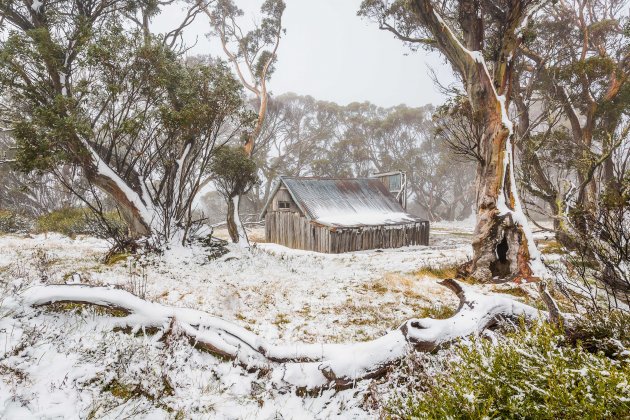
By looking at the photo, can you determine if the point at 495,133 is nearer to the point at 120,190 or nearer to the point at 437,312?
the point at 437,312

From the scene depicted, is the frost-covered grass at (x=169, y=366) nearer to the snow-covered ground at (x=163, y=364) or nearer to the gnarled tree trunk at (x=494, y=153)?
the snow-covered ground at (x=163, y=364)

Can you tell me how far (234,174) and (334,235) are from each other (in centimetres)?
663

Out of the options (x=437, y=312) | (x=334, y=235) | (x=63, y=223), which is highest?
(x=63, y=223)

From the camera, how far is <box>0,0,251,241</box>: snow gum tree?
838cm

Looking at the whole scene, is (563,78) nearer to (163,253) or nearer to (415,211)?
(163,253)

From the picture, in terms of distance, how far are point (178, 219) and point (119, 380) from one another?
8573mm

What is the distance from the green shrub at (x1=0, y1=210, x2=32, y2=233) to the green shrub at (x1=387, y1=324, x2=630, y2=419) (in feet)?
77.7

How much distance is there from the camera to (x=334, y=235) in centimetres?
1812

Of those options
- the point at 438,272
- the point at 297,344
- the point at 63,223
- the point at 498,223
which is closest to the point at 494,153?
the point at 498,223

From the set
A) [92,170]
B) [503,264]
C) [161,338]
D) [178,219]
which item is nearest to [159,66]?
[92,170]

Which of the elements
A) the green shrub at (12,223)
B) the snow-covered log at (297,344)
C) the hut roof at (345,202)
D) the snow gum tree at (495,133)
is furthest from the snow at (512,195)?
the green shrub at (12,223)

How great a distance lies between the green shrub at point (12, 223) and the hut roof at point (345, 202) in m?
14.8

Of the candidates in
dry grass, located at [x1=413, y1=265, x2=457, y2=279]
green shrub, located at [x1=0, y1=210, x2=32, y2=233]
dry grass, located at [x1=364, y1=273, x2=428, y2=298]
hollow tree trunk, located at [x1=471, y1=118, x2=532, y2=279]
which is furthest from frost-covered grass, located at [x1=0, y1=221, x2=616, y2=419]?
green shrub, located at [x1=0, y1=210, x2=32, y2=233]

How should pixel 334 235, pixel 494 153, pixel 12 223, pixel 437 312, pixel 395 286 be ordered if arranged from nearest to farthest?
1. pixel 437 312
2. pixel 395 286
3. pixel 494 153
4. pixel 334 235
5. pixel 12 223
